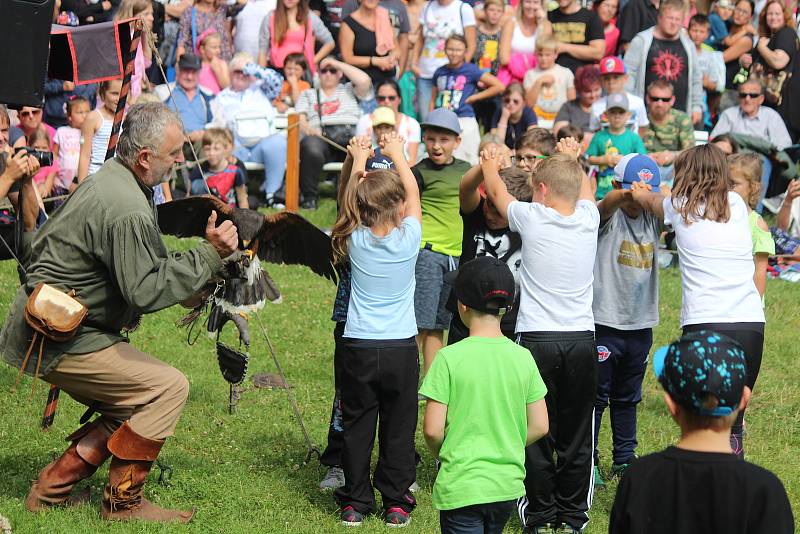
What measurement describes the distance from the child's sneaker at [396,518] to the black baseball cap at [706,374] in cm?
278

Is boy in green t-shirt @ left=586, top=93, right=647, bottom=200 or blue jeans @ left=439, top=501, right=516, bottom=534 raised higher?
blue jeans @ left=439, top=501, right=516, bottom=534

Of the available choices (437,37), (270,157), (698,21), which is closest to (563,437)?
(270,157)

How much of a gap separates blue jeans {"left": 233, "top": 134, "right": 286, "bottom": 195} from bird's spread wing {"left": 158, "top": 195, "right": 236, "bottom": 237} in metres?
6.30

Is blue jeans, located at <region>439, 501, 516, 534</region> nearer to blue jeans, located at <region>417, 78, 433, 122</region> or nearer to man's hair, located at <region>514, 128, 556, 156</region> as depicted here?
man's hair, located at <region>514, 128, 556, 156</region>

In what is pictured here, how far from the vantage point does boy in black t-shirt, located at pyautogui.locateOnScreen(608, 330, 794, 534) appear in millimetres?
3064

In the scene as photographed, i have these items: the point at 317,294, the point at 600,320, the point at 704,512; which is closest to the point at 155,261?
the point at 600,320

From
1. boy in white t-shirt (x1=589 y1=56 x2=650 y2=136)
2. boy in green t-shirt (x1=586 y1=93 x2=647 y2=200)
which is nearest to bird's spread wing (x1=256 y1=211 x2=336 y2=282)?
boy in green t-shirt (x1=586 y1=93 x2=647 y2=200)

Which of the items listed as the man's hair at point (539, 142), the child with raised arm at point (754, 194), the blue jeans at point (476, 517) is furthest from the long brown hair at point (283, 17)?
the blue jeans at point (476, 517)

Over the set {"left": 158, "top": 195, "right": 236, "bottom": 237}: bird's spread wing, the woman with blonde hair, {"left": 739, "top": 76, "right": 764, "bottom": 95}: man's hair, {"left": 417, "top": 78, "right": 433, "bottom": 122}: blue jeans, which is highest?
{"left": 158, "top": 195, "right": 236, "bottom": 237}: bird's spread wing

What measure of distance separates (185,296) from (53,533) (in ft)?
4.45

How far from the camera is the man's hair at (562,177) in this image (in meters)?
5.48

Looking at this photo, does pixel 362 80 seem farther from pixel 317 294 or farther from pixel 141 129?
pixel 141 129

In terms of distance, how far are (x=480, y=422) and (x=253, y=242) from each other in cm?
255

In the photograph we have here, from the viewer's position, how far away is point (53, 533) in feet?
17.8
